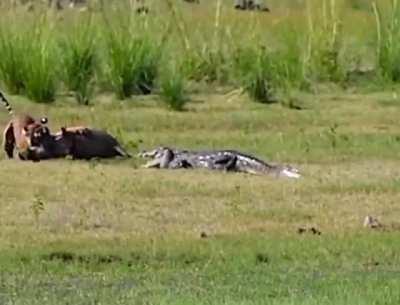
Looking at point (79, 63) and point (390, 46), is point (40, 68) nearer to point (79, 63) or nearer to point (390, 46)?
point (79, 63)

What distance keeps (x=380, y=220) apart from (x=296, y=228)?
0.89m

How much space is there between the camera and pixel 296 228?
41.0 feet

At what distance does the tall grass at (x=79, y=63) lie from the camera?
21469mm

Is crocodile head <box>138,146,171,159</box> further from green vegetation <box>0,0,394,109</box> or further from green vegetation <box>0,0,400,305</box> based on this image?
green vegetation <box>0,0,394,109</box>

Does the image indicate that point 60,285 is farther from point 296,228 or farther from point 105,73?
point 105,73

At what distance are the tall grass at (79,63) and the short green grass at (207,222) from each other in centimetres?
182

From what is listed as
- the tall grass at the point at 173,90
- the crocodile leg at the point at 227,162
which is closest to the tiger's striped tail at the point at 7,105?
the tall grass at the point at 173,90

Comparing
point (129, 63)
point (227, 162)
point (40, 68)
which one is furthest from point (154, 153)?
point (129, 63)

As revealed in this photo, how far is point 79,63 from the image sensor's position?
21.6 m

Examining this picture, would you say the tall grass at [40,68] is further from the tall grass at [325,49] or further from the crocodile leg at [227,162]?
the crocodile leg at [227,162]

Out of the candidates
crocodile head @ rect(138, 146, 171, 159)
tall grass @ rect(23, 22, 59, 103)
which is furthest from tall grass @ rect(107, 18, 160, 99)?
crocodile head @ rect(138, 146, 171, 159)

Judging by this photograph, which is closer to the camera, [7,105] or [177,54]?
[7,105]

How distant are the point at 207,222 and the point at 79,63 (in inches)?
365

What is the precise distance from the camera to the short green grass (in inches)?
385
